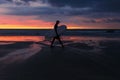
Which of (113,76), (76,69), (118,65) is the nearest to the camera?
(113,76)

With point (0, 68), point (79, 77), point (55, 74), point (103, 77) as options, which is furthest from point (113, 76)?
point (0, 68)

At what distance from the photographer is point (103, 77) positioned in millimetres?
10656

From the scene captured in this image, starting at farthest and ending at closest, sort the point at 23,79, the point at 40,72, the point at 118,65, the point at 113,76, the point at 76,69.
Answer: the point at 118,65, the point at 76,69, the point at 40,72, the point at 113,76, the point at 23,79

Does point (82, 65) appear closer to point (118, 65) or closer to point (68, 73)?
point (118, 65)

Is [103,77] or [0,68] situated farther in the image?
[0,68]

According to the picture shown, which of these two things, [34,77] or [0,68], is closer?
[34,77]

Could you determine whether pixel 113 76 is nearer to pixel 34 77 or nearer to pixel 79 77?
pixel 79 77

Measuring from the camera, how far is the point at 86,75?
11.1 meters

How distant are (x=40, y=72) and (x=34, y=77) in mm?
1049

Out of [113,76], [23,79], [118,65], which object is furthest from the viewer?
[118,65]

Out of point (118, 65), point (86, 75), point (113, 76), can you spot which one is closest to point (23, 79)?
point (86, 75)

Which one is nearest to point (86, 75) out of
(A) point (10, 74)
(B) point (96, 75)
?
(B) point (96, 75)

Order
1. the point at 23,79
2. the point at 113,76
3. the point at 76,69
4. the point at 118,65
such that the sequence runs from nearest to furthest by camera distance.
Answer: the point at 23,79 < the point at 113,76 < the point at 76,69 < the point at 118,65

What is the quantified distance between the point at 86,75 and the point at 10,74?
2606 millimetres
